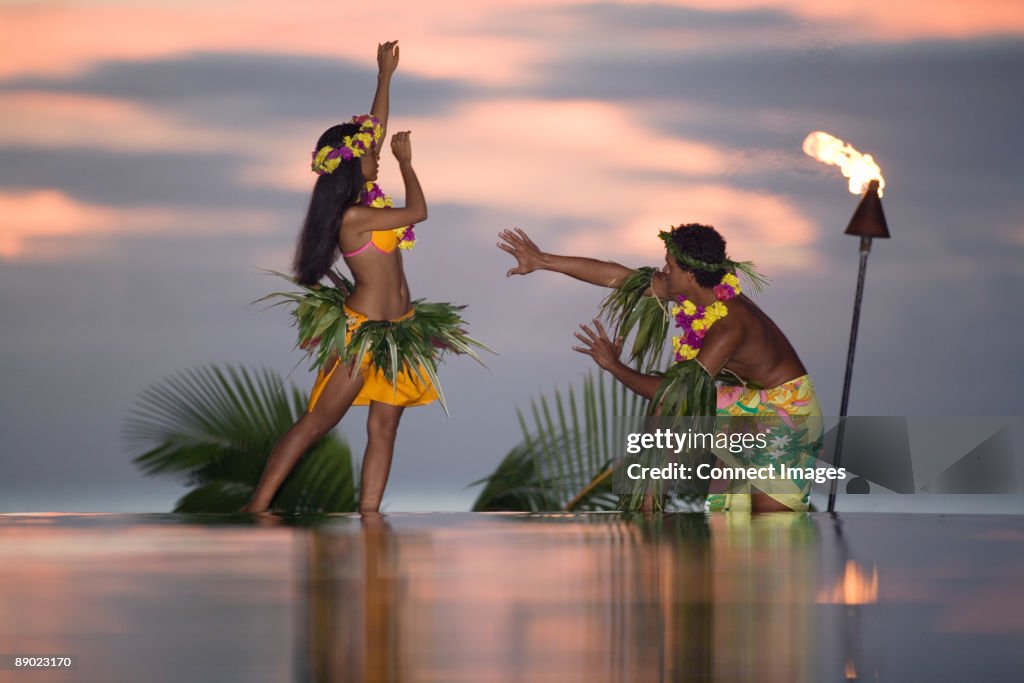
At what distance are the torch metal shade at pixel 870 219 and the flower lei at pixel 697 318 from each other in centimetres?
105

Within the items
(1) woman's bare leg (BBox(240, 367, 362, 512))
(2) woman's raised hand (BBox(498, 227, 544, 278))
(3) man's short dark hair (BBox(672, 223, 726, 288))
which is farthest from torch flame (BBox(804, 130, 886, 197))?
(1) woman's bare leg (BBox(240, 367, 362, 512))

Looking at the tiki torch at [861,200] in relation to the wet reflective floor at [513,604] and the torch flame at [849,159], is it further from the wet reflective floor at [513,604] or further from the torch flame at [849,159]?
the wet reflective floor at [513,604]

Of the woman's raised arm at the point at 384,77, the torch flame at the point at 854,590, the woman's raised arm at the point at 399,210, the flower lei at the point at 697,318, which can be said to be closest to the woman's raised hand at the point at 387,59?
the woman's raised arm at the point at 384,77

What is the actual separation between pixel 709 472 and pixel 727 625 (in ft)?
7.71

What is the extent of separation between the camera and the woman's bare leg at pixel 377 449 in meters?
4.00

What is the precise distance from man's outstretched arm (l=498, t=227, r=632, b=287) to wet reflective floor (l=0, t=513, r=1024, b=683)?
41.0 inches

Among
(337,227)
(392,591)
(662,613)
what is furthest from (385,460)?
(662,613)

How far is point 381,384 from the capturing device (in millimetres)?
3949

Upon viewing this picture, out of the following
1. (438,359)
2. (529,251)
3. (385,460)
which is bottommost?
(385,460)

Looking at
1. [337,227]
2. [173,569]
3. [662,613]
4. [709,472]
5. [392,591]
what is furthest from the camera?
[709,472]

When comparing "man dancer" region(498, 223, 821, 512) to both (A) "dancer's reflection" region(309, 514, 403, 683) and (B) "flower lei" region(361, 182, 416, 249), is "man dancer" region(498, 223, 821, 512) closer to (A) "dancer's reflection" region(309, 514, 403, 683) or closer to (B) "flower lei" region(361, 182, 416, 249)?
(B) "flower lei" region(361, 182, 416, 249)

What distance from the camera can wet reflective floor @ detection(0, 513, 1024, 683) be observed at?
1.54 meters

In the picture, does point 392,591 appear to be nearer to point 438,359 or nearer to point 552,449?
point 438,359

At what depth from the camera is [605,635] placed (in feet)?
5.74
